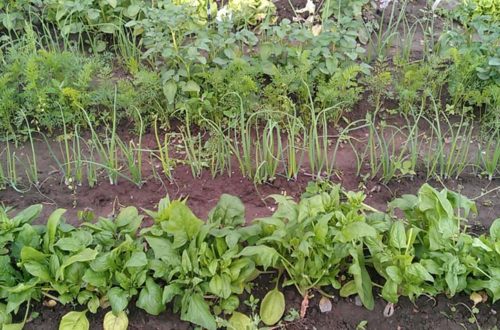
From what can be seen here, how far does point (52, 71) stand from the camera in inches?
137

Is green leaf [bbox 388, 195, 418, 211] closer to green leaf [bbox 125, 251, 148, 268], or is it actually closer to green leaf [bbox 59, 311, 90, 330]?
green leaf [bbox 125, 251, 148, 268]

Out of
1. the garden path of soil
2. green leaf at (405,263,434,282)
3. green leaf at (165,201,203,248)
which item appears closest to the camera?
green leaf at (405,263,434,282)

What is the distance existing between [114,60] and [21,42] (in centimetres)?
58

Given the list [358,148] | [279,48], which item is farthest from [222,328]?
[279,48]

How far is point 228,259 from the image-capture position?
2.44 metres

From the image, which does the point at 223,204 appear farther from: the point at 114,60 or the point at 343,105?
the point at 114,60

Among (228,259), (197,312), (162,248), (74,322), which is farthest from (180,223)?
(74,322)

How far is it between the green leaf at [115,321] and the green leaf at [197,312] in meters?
0.24

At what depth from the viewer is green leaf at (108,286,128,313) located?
2408 mm

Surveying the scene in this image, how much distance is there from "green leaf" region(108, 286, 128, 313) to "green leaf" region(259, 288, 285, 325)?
56 centimetres

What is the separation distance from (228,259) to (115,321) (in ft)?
1.73

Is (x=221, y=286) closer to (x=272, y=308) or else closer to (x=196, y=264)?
(x=196, y=264)

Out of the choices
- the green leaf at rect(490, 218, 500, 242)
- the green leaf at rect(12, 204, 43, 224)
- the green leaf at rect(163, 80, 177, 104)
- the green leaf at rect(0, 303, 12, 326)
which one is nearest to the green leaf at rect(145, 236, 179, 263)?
the green leaf at rect(12, 204, 43, 224)

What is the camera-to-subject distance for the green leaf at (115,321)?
2.46 meters
